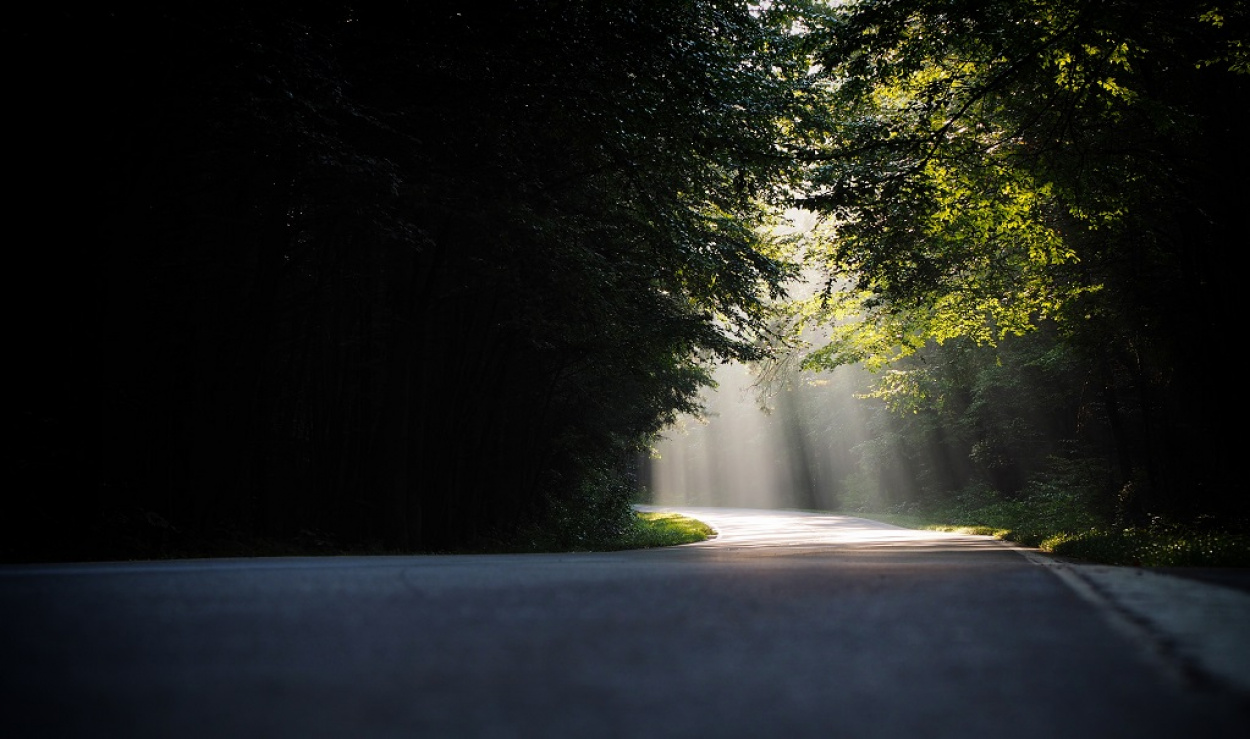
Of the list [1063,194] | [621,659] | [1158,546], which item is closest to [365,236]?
[1063,194]

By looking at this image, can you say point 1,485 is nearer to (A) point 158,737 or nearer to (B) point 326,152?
(B) point 326,152

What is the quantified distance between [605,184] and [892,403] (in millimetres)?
17759

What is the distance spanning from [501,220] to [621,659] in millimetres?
9214

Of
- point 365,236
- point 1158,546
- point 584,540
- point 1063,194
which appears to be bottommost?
point 1158,546

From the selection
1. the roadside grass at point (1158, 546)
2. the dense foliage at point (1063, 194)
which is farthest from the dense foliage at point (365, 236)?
the roadside grass at point (1158, 546)

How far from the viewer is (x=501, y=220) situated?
1148cm

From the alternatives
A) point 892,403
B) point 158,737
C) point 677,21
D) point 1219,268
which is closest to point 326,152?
point 677,21

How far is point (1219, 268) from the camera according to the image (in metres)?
13.6

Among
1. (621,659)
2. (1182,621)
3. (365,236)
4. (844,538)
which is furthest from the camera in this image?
(844,538)

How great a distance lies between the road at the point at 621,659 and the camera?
7.27ft

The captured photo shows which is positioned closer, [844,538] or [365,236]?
[365,236]

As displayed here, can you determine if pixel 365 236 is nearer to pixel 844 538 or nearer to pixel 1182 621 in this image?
pixel 844 538

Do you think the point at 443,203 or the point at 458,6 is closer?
the point at 458,6

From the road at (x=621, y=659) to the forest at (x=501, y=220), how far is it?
595 cm
